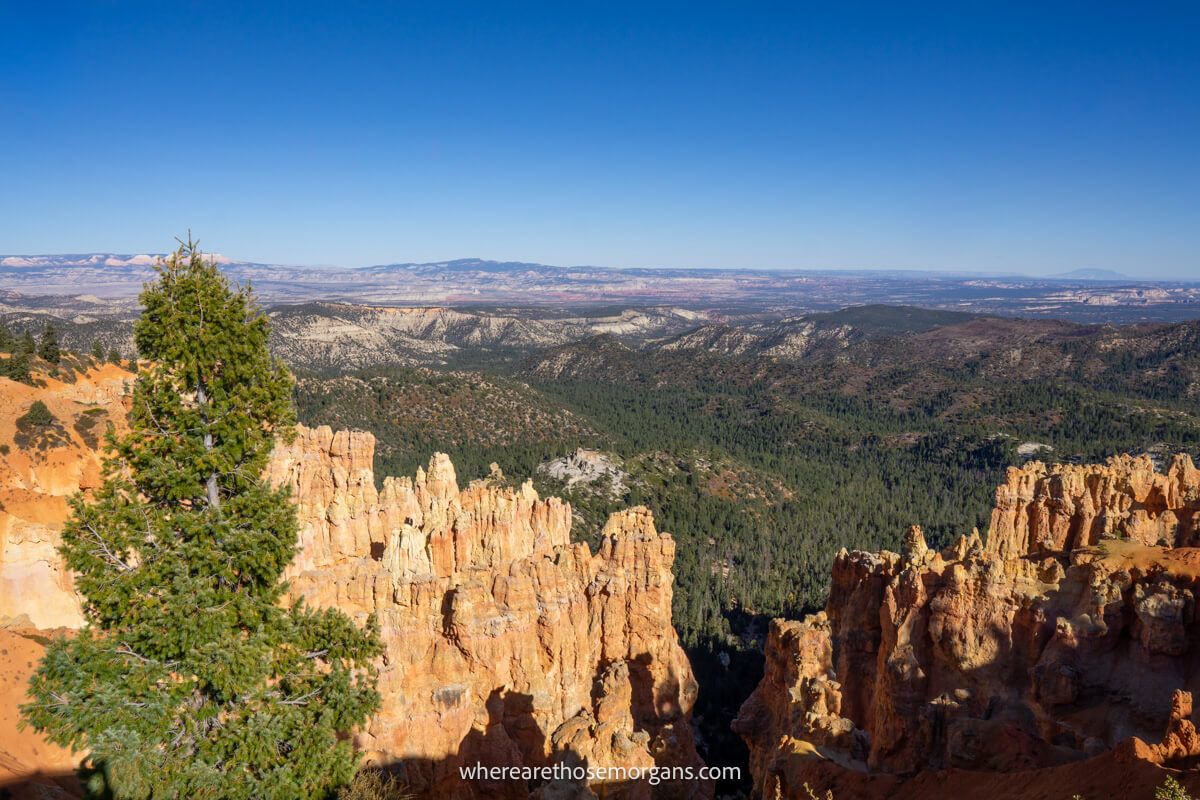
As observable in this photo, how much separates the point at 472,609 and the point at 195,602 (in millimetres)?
15779

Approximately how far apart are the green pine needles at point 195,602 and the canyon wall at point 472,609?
25.2 feet

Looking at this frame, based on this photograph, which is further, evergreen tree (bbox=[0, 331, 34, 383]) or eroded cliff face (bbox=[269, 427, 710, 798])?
evergreen tree (bbox=[0, 331, 34, 383])

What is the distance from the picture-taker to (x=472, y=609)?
1049 inches

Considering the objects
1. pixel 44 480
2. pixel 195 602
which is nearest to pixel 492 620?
pixel 195 602

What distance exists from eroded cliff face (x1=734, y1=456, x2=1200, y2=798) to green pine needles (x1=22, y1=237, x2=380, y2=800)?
510 inches

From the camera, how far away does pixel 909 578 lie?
2728cm

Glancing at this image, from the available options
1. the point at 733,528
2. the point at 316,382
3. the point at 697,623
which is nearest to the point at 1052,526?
the point at 697,623

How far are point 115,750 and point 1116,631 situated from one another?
89.8 ft

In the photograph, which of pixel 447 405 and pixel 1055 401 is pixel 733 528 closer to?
pixel 447 405

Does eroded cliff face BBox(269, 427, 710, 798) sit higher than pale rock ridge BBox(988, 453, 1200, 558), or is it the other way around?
pale rock ridge BBox(988, 453, 1200, 558)

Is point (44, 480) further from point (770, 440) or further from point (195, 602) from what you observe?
point (770, 440)

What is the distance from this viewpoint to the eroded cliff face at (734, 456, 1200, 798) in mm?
20969

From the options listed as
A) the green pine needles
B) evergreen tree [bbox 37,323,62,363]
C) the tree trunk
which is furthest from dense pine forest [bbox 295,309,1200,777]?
the tree trunk

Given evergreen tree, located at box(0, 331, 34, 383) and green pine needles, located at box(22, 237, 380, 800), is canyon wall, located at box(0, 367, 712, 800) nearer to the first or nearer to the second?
green pine needles, located at box(22, 237, 380, 800)
